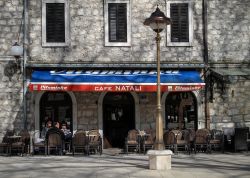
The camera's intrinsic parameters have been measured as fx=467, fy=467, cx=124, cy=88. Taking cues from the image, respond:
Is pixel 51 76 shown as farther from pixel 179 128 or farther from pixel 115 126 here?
pixel 179 128

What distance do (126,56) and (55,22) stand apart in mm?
2965

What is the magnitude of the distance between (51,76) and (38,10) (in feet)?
9.03

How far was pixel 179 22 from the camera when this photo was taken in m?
17.9

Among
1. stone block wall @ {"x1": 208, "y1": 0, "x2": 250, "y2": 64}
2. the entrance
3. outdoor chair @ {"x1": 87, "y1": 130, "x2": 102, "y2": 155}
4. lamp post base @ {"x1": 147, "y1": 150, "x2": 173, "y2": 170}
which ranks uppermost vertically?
stone block wall @ {"x1": 208, "y1": 0, "x2": 250, "y2": 64}

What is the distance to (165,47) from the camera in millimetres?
17859

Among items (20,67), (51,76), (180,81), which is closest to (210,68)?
(180,81)

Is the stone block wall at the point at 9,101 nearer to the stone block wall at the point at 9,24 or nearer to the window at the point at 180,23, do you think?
the stone block wall at the point at 9,24

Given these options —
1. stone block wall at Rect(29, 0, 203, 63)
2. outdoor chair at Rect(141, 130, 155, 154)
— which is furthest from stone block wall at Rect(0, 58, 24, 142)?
outdoor chair at Rect(141, 130, 155, 154)


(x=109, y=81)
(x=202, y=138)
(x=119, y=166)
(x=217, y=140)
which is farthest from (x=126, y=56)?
(x=119, y=166)

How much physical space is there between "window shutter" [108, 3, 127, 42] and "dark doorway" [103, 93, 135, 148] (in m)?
2.20

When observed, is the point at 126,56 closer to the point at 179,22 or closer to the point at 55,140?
the point at 179,22

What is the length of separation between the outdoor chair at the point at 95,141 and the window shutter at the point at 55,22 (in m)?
3.73

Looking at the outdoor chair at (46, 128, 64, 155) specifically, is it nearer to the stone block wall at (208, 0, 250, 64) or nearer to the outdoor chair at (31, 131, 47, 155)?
the outdoor chair at (31, 131, 47, 155)

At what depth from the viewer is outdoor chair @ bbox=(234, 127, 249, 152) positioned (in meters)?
16.4
